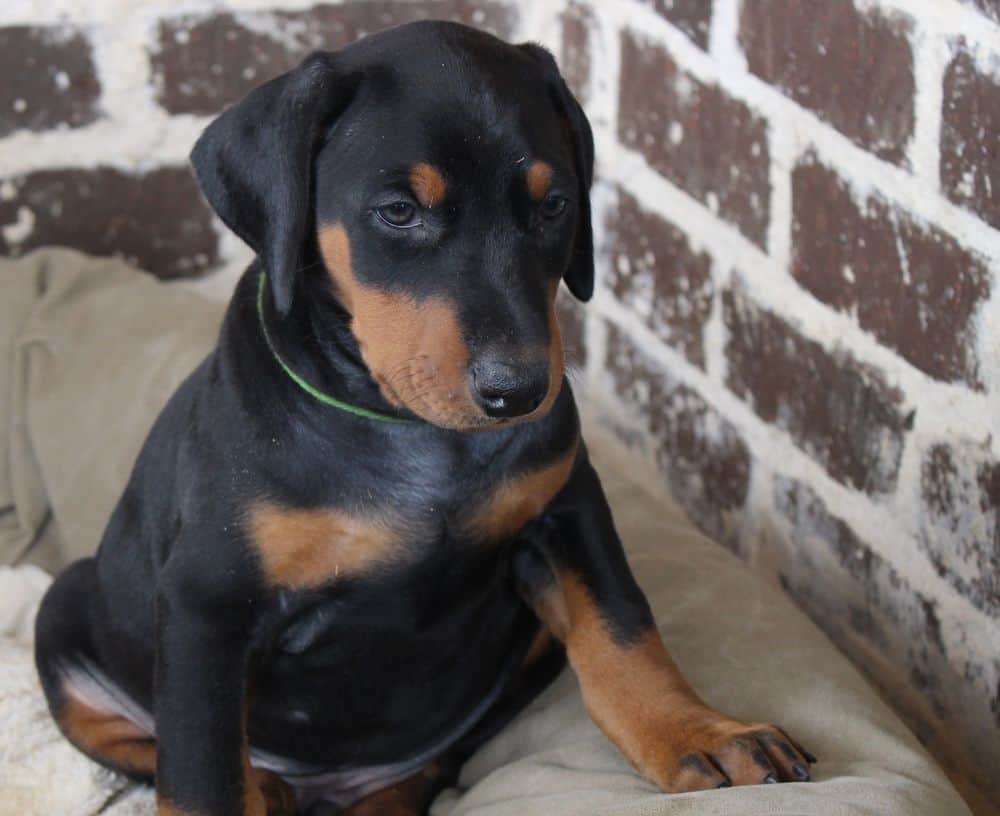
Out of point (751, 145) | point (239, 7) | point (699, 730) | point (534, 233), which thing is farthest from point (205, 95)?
point (699, 730)

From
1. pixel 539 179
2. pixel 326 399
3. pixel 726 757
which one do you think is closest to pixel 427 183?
pixel 539 179

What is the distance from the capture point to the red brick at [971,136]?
90.5 inches

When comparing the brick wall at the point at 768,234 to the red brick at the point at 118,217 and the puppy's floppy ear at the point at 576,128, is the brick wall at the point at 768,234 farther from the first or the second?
the puppy's floppy ear at the point at 576,128

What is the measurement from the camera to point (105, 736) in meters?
2.65

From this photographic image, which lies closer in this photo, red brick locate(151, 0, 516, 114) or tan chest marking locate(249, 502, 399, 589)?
→ tan chest marking locate(249, 502, 399, 589)

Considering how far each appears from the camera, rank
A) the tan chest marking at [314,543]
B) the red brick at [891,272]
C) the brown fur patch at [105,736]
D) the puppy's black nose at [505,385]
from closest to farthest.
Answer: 1. the puppy's black nose at [505,385]
2. the tan chest marking at [314,543]
3. the red brick at [891,272]
4. the brown fur patch at [105,736]

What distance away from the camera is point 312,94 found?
1999mm

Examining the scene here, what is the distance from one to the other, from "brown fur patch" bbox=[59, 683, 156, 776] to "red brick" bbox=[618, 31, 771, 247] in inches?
58.7

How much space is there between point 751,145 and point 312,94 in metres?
1.25

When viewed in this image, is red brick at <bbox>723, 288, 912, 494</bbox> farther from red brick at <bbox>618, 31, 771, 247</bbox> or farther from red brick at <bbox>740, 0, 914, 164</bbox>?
red brick at <bbox>740, 0, 914, 164</bbox>

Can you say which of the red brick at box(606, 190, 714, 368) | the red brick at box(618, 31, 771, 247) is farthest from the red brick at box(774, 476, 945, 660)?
the red brick at box(618, 31, 771, 247)

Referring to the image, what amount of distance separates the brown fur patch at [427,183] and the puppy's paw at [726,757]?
838 millimetres

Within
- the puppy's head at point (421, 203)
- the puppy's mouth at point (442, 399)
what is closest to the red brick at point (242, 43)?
the puppy's head at point (421, 203)

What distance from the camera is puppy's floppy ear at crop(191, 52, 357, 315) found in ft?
6.54
